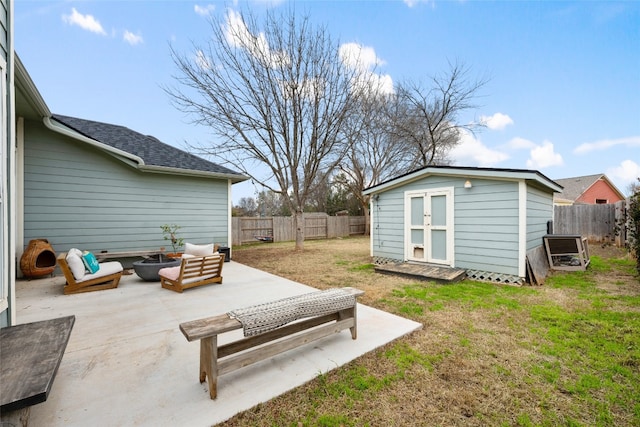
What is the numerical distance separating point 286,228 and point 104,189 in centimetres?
906

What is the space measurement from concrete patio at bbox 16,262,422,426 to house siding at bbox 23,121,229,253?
7.50 ft

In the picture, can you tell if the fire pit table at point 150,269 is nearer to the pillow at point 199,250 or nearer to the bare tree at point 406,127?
the pillow at point 199,250

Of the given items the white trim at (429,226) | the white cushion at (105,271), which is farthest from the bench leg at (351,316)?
the white cushion at (105,271)

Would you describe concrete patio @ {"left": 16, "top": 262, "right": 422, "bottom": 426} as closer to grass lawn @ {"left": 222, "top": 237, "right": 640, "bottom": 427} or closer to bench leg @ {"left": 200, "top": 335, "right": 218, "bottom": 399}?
bench leg @ {"left": 200, "top": 335, "right": 218, "bottom": 399}

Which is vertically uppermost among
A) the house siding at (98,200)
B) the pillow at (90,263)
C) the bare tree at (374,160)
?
the bare tree at (374,160)

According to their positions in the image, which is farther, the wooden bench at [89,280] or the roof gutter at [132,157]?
the roof gutter at [132,157]

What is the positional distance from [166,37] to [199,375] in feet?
33.4

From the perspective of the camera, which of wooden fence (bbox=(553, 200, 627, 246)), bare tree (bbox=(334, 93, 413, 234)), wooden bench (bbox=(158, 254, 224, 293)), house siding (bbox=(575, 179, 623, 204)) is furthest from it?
house siding (bbox=(575, 179, 623, 204))

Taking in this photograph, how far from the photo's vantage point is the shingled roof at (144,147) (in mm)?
7384

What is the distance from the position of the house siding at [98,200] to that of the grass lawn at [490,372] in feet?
20.3

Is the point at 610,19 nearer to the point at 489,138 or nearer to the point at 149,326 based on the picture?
the point at 489,138

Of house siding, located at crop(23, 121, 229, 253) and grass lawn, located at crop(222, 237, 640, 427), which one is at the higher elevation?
house siding, located at crop(23, 121, 229, 253)

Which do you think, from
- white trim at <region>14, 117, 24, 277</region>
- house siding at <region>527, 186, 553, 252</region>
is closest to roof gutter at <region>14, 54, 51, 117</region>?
white trim at <region>14, 117, 24, 277</region>

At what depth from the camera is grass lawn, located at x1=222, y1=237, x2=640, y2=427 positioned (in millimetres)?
1811
